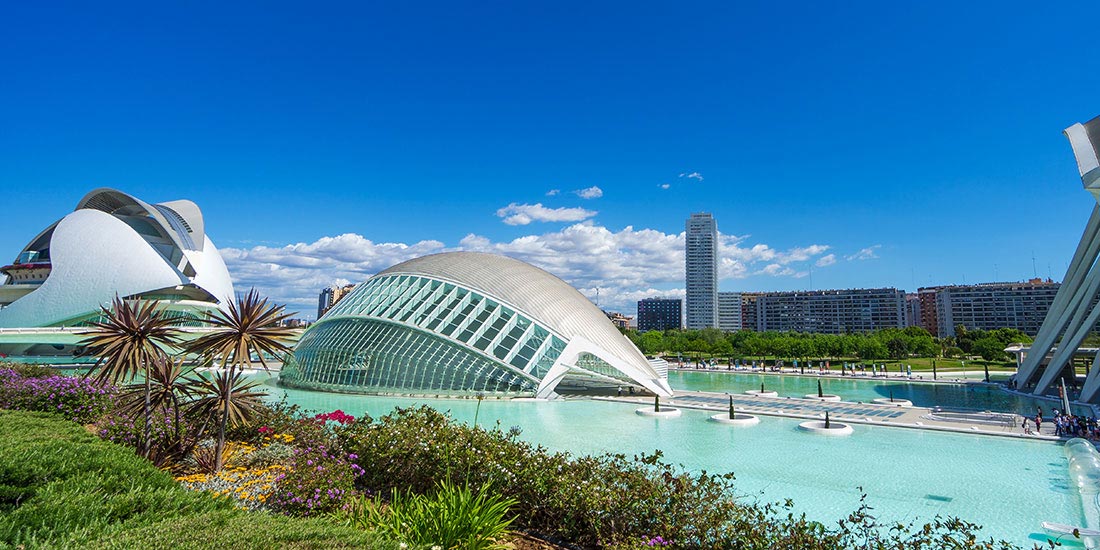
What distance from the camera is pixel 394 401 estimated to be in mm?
25797

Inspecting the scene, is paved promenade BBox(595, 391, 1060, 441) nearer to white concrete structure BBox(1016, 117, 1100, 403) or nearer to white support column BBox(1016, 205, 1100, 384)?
white concrete structure BBox(1016, 117, 1100, 403)

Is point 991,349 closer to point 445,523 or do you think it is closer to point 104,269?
point 445,523

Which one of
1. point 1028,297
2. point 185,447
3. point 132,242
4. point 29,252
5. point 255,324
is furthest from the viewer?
point 1028,297

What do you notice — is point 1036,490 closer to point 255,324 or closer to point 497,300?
point 255,324

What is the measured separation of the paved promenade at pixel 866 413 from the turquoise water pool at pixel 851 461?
0.78 m

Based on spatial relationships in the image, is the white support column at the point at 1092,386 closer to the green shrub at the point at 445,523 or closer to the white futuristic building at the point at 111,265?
the green shrub at the point at 445,523

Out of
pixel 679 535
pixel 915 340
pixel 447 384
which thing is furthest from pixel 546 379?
pixel 915 340

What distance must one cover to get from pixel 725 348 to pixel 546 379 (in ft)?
156

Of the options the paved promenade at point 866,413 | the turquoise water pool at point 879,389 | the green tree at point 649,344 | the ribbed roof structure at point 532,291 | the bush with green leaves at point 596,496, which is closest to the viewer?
the bush with green leaves at point 596,496

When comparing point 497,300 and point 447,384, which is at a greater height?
point 497,300

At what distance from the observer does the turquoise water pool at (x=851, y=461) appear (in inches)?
422

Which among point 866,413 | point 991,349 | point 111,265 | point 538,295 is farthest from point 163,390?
point 991,349

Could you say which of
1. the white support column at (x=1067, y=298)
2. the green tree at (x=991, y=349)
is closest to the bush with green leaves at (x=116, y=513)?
the white support column at (x=1067, y=298)

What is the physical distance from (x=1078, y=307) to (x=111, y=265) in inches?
2899
